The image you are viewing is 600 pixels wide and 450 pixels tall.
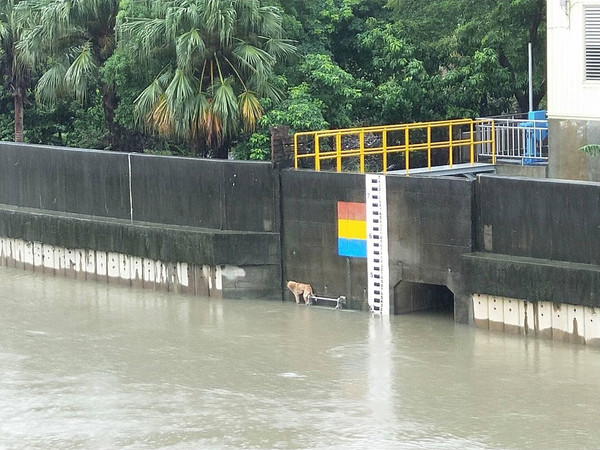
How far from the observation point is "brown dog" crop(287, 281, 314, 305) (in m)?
24.8

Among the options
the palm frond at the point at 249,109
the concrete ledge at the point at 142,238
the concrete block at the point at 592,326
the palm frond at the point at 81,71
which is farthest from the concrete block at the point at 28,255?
the concrete block at the point at 592,326

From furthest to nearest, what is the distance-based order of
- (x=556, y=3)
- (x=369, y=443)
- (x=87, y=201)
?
1. (x=87, y=201)
2. (x=556, y=3)
3. (x=369, y=443)

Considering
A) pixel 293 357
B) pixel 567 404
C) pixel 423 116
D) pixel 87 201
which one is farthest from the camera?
pixel 423 116

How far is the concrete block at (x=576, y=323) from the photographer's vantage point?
21.4 m

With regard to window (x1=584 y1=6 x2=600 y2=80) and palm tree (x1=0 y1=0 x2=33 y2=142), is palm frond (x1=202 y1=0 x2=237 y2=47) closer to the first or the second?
palm tree (x1=0 y1=0 x2=33 y2=142)

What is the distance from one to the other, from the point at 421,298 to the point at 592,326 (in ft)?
12.9

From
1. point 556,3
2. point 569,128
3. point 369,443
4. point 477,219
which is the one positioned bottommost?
point 369,443

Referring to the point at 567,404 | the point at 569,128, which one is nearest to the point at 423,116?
the point at 569,128

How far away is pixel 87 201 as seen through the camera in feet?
92.2

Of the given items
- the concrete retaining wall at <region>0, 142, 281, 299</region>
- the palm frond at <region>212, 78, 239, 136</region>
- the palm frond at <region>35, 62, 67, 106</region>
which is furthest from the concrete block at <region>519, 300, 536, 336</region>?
the palm frond at <region>35, 62, 67, 106</region>

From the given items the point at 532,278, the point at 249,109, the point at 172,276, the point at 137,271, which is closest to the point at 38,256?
the point at 137,271

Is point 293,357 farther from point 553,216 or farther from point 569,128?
point 569,128

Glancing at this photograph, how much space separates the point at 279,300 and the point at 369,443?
796cm

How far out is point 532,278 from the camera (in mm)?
21812
